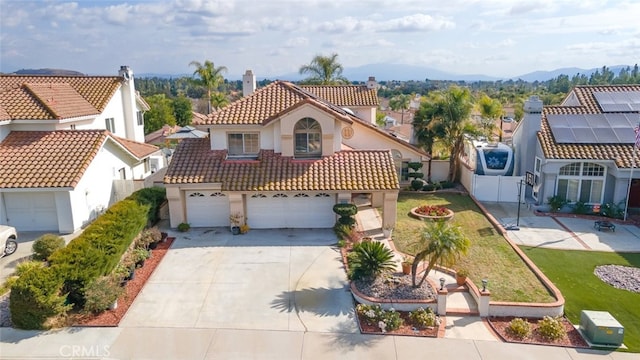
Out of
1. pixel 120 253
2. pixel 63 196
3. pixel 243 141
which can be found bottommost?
pixel 120 253

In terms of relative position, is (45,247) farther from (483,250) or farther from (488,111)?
(488,111)

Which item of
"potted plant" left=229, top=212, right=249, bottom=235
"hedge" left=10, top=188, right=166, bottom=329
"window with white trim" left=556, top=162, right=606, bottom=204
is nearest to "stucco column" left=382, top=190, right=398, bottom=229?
"potted plant" left=229, top=212, right=249, bottom=235

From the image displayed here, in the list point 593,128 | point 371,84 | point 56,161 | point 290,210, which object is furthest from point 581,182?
point 56,161

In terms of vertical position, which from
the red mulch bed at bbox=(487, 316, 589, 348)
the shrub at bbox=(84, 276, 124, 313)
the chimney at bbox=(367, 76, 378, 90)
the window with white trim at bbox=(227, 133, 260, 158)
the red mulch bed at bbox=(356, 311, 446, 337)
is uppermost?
the chimney at bbox=(367, 76, 378, 90)

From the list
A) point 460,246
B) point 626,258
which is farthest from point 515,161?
point 460,246

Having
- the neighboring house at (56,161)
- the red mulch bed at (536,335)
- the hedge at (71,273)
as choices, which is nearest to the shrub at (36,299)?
the hedge at (71,273)

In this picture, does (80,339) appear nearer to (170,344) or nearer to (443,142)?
(170,344)

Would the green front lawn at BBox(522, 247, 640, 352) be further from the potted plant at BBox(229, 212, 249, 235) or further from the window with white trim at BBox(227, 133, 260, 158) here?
the window with white trim at BBox(227, 133, 260, 158)
